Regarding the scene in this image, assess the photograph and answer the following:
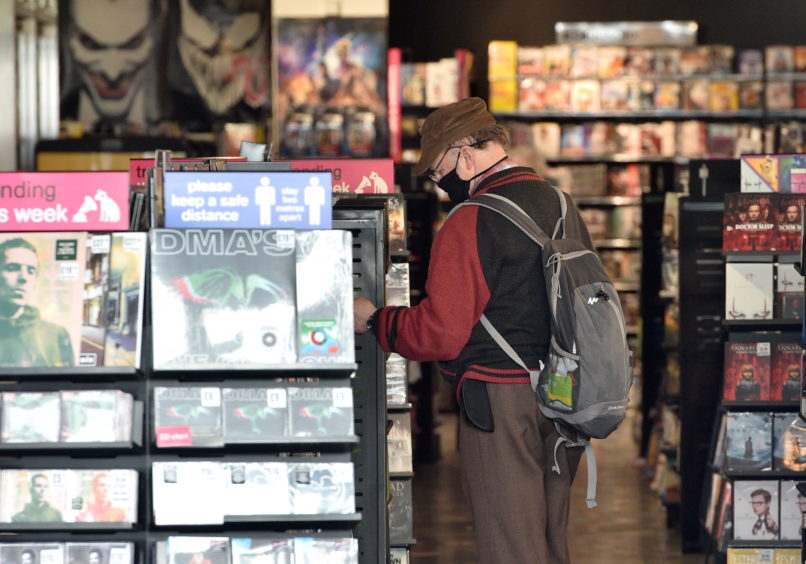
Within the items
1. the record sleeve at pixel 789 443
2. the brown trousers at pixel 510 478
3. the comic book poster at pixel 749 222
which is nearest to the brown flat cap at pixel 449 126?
the brown trousers at pixel 510 478

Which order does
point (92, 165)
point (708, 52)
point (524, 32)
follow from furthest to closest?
point (524, 32), point (708, 52), point (92, 165)

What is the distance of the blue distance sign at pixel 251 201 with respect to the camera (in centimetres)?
307

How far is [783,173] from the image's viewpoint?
5160 mm

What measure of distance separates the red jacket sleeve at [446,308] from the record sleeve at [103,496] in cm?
80

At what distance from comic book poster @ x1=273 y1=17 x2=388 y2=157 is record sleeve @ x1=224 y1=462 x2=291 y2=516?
5679 mm

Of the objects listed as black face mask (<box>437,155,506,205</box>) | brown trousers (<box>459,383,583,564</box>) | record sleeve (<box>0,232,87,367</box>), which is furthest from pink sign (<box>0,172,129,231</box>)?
brown trousers (<box>459,383,583,564</box>)

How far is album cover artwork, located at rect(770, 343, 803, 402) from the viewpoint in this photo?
5.20m

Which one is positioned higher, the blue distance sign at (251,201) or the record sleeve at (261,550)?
the blue distance sign at (251,201)

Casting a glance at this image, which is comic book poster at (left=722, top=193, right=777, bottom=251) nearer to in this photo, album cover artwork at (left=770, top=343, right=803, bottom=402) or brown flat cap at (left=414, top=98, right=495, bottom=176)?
album cover artwork at (left=770, top=343, right=803, bottom=402)

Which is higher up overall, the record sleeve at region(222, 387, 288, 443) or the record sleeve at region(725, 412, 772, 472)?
the record sleeve at region(222, 387, 288, 443)

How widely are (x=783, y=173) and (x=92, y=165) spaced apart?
4881mm

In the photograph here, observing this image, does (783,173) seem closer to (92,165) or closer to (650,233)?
(650,233)

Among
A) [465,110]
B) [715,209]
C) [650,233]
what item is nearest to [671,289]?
[715,209]

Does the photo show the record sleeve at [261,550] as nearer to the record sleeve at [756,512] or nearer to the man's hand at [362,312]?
the man's hand at [362,312]
